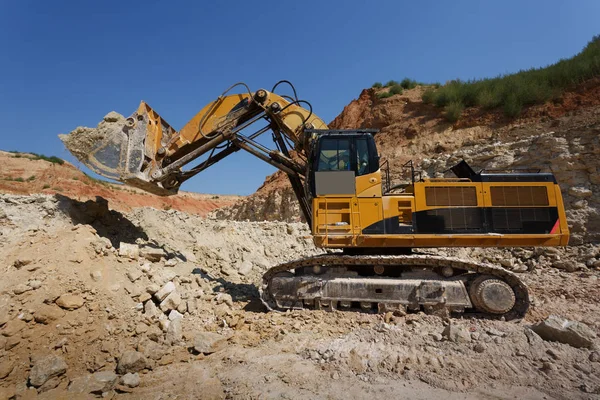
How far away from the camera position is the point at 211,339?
15.0ft

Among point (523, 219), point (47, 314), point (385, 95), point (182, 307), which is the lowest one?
point (182, 307)

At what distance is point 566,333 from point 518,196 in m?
2.43

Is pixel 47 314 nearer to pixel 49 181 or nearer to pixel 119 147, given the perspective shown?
pixel 119 147

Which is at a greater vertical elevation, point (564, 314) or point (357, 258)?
point (357, 258)

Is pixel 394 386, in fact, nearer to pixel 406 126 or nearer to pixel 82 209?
pixel 82 209

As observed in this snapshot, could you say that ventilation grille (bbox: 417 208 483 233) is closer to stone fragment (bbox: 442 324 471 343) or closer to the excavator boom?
stone fragment (bbox: 442 324 471 343)

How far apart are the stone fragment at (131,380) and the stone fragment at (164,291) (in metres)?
1.59

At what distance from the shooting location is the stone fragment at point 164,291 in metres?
5.25

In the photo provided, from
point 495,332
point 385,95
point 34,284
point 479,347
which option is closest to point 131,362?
point 34,284

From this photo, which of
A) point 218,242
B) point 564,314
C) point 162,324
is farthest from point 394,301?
point 218,242

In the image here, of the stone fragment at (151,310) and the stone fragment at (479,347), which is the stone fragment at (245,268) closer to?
the stone fragment at (151,310)

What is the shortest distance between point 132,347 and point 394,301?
3793 millimetres

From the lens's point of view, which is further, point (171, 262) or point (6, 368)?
point (171, 262)

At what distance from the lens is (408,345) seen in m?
4.18
